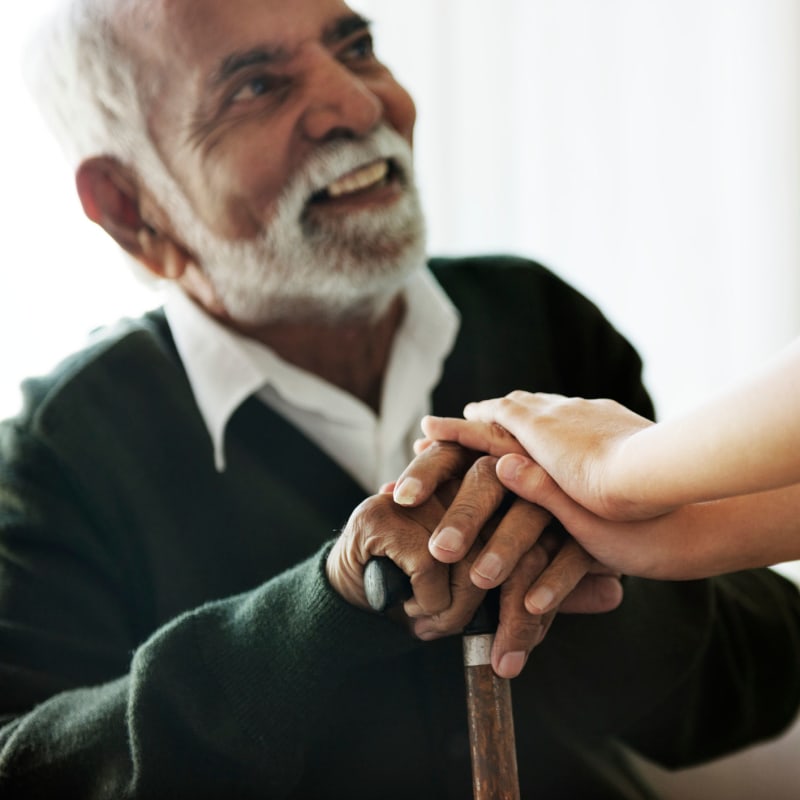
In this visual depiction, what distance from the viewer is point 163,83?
4.13 ft

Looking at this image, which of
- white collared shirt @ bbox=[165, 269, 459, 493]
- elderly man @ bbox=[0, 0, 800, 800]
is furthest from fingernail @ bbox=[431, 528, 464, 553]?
white collared shirt @ bbox=[165, 269, 459, 493]

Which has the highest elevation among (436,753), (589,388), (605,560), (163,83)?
(163,83)

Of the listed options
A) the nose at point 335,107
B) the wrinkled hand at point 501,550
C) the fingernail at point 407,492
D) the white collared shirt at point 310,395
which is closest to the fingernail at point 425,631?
Answer: the wrinkled hand at point 501,550

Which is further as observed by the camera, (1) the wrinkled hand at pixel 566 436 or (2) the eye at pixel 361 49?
(2) the eye at pixel 361 49

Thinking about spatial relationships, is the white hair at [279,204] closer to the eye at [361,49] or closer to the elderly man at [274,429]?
the elderly man at [274,429]

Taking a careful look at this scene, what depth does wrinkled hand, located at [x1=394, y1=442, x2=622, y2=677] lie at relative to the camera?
0.85 metres

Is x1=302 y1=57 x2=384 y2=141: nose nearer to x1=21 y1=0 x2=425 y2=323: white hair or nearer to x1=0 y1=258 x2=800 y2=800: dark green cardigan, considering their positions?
x1=21 y1=0 x2=425 y2=323: white hair

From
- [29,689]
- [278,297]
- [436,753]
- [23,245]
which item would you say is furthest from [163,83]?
[436,753]

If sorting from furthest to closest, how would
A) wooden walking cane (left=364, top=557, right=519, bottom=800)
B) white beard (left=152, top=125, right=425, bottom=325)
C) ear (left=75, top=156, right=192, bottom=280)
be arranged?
ear (left=75, top=156, right=192, bottom=280), white beard (left=152, top=125, right=425, bottom=325), wooden walking cane (left=364, top=557, right=519, bottom=800)

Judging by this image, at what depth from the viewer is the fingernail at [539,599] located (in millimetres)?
860

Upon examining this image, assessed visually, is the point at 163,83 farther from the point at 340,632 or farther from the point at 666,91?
the point at 666,91

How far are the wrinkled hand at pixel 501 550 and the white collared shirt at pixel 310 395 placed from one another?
37 centimetres

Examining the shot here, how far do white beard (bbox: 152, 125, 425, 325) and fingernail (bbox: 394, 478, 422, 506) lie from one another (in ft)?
1.44

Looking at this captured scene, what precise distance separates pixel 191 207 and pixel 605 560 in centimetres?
72
